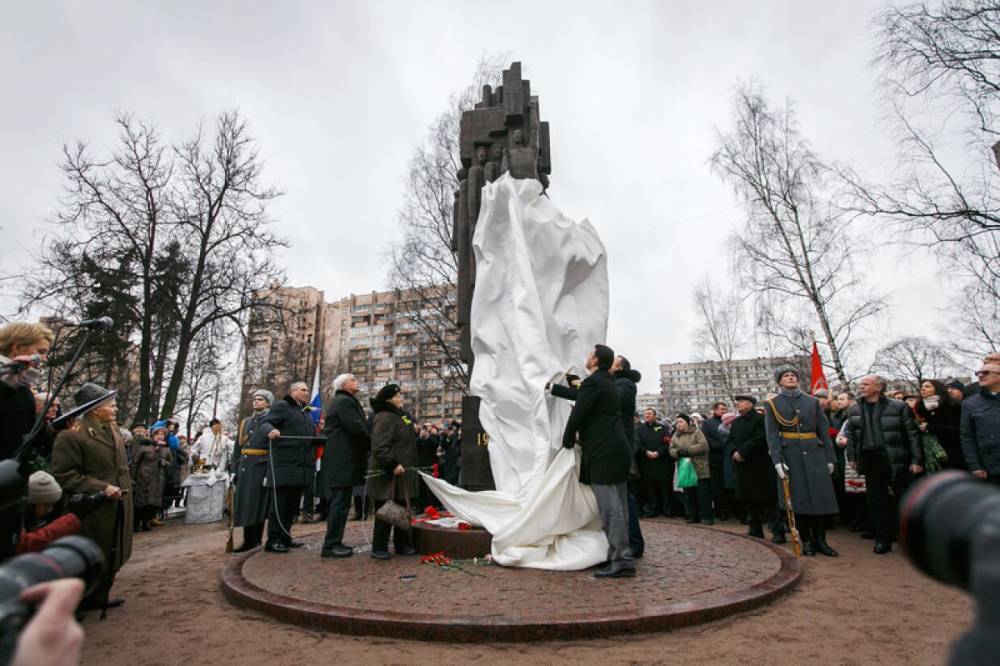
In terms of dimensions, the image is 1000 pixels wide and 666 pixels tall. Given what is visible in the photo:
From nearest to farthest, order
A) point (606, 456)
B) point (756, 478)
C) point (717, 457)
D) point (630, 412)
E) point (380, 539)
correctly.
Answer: point (606, 456) < point (380, 539) < point (630, 412) < point (756, 478) < point (717, 457)

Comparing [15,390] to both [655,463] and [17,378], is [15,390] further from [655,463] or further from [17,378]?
Result: [655,463]

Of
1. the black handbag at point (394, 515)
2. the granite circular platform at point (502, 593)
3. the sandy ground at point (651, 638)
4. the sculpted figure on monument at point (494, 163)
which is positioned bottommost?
the sandy ground at point (651, 638)

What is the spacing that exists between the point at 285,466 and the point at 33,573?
5.95m

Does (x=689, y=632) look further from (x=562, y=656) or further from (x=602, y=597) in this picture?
(x=562, y=656)

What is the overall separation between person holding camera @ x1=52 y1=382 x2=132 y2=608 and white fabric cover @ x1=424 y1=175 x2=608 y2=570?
2.66 m

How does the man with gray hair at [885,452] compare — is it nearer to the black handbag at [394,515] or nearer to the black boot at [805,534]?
the black boot at [805,534]

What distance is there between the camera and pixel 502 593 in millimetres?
4094

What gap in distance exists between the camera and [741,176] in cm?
1634

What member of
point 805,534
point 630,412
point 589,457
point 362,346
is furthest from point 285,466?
point 362,346

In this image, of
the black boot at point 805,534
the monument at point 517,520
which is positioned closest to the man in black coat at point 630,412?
the monument at point 517,520

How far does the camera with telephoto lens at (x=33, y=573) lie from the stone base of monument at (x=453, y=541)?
453 cm

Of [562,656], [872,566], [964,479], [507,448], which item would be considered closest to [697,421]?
[872,566]

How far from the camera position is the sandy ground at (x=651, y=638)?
3.17m

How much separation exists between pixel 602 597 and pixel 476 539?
5.43 feet
